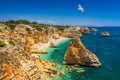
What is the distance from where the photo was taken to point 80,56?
2454 inches

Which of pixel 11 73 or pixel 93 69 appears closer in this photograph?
pixel 11 73

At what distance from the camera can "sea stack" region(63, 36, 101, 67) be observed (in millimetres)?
61031

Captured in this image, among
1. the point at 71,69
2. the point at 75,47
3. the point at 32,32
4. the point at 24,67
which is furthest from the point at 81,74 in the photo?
the point at 32,32

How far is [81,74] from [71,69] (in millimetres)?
4478

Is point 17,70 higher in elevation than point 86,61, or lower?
higher

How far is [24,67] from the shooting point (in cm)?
3234

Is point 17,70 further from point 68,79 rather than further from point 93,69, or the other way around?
point 93,69

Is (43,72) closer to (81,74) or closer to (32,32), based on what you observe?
(81,74)

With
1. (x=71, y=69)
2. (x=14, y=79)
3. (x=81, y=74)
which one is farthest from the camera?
(x=71, y=69)

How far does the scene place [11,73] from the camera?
29781 mm

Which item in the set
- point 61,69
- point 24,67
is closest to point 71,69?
point 61,69

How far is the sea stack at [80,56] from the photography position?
6103cm

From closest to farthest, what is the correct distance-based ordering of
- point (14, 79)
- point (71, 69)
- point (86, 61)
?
1. point (14, 79)
2. point (71, 69)
3. point (86, 61)

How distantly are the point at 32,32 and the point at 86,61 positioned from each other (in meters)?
52.6
